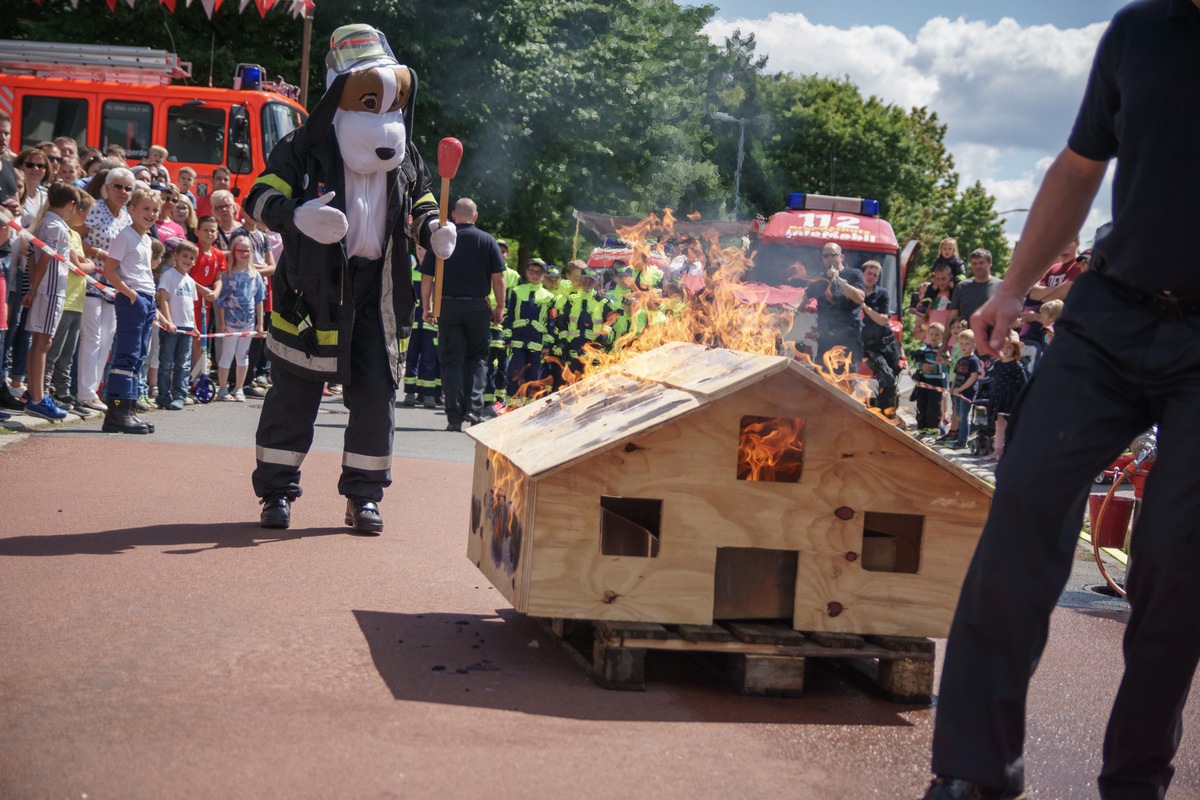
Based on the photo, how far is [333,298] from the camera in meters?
6.61

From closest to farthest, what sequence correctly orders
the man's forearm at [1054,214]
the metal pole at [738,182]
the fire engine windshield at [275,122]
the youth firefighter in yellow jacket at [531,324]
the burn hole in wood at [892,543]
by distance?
the man's forearm at [1054,214], the burn hole in wood at [892,543], the youth firefighter in yellow jacket at [531,324], the fire engine windshield at [275,122], the metal pole at [738,182]

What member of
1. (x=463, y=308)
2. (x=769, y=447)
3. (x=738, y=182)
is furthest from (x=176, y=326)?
(x=738, y=182)

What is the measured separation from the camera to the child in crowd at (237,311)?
1405 centimetres

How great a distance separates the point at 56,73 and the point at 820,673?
17.2 m

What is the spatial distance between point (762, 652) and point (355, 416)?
294 cm

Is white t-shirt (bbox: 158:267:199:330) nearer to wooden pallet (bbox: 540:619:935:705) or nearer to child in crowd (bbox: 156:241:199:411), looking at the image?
child in crowd (bbox: 156:241:199:411)

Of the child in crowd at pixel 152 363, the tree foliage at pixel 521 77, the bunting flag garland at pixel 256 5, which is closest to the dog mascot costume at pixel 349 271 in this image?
the child in crowd at pixel 152 363

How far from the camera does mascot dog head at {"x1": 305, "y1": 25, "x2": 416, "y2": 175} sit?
6.59 metres

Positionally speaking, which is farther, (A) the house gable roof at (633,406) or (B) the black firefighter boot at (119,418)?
(B) the black firefighter boot at (119,418)

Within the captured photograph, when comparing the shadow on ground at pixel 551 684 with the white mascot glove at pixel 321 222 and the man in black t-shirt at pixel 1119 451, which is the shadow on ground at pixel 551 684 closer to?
the man in black t-shirt at pixel 1119 451

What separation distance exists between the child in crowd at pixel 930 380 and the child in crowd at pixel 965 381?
1.09 metres

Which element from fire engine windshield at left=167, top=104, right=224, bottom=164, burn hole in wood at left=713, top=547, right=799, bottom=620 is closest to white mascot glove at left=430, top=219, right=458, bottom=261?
burn hole in wood at left=713, top=547, right=799, bottom=620

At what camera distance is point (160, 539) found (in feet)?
20.6

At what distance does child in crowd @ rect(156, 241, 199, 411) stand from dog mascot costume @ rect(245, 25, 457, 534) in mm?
6025
